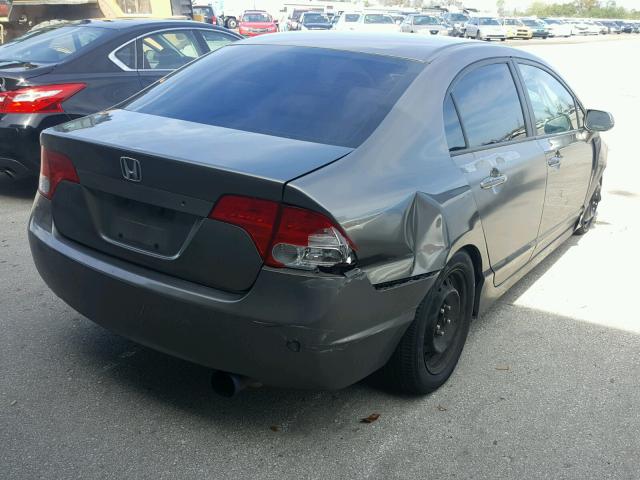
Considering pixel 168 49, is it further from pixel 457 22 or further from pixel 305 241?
pixel 457 22

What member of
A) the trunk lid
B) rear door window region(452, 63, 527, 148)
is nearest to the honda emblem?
the trunk lid

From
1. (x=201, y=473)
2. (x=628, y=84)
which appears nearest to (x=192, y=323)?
(x=201, y=473)

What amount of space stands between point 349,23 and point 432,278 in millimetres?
28906

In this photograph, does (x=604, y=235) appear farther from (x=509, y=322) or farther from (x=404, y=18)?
(x=404, y=18)

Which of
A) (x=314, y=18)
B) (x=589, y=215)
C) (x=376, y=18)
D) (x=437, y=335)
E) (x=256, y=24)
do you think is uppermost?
(x=437, y=335)

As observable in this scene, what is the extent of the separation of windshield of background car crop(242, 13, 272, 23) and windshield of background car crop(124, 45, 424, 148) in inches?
1373

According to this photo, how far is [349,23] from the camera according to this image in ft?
99.7

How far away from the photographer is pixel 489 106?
152 inches

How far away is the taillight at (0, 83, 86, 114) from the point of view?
6023mm

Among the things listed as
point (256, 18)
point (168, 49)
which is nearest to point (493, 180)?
point (168, 49)

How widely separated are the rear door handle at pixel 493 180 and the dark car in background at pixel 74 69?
13.2ft

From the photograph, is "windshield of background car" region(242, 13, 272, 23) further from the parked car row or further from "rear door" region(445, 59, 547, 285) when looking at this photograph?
"rear door" region(445, 59, 547, 285)

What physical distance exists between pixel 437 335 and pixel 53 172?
6.34 feet

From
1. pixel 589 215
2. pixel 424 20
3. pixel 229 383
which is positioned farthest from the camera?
pixel 424 20
